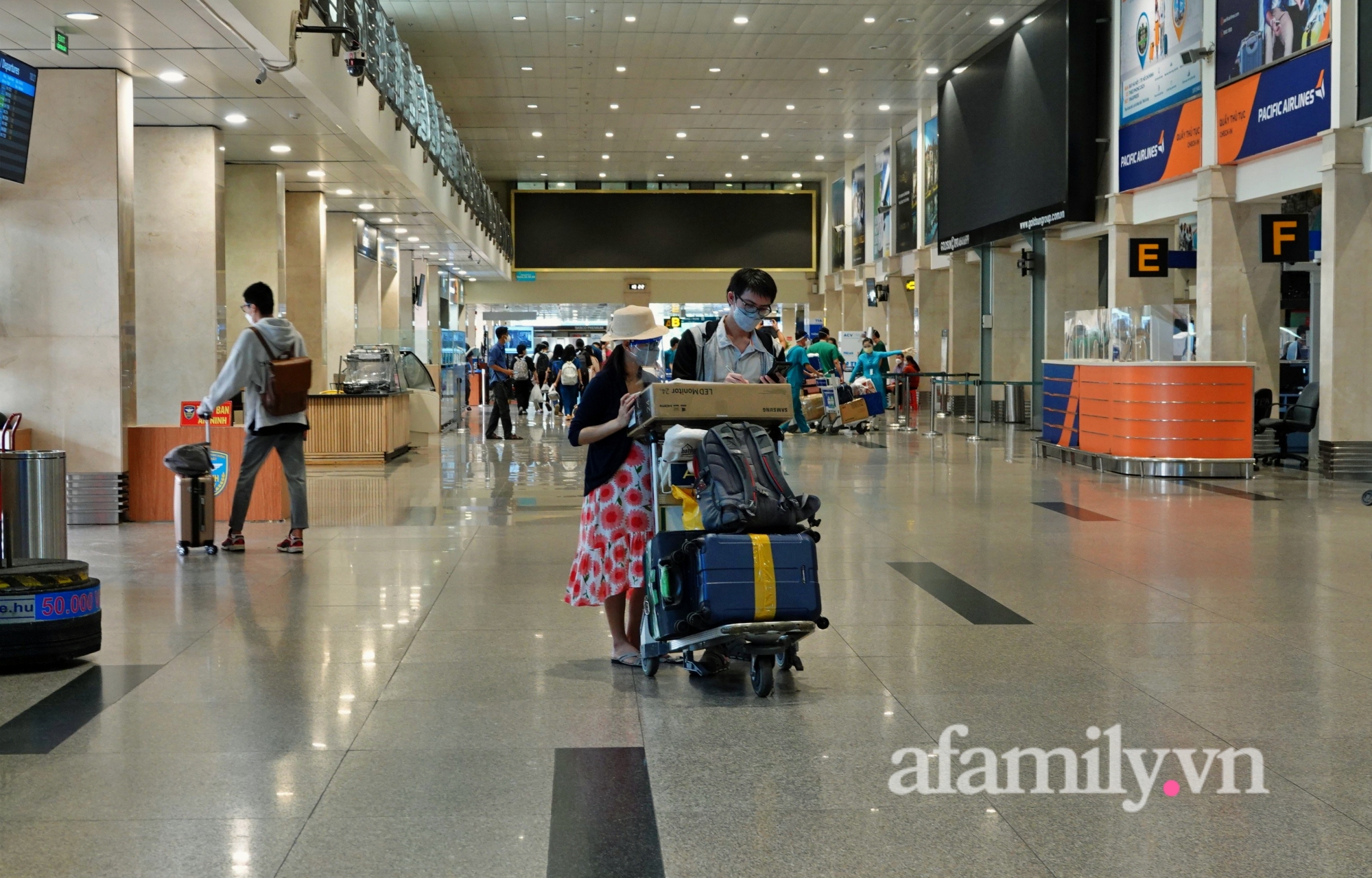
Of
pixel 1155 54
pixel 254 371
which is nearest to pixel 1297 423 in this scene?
pixel 1155 54

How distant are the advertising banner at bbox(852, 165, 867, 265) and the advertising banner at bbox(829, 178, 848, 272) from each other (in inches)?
52.6

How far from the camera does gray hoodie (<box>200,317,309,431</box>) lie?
8.19 metres

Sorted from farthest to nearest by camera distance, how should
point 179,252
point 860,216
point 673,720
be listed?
point 860,216 < point 179,252 < point 673,720

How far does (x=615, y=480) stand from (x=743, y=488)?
2.16 ft

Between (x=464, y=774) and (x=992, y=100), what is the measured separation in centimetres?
2117

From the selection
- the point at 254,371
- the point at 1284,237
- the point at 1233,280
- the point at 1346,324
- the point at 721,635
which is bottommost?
the point at 721,635

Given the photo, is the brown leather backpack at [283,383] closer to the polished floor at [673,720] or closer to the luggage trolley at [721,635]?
the polished floor at [673,720]

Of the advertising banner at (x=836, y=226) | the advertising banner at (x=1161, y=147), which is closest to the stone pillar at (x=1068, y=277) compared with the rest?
the advertising banner at (x=1161, y=147)

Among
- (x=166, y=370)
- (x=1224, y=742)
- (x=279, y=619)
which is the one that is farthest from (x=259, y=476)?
(x=1224, y=742)

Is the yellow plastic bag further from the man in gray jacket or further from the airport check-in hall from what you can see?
the man in gray jacket

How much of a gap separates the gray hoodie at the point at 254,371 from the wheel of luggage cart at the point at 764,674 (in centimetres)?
452

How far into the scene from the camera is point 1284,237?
1491 cm

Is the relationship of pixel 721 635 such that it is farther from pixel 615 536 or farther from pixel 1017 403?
pixel 1017 403

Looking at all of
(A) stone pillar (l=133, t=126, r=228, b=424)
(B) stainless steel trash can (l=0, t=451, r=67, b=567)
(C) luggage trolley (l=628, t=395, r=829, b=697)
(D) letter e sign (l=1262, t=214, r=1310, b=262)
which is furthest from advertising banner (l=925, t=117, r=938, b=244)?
(C) luggage trolley (l=628, t=395, r=829, b=697)
